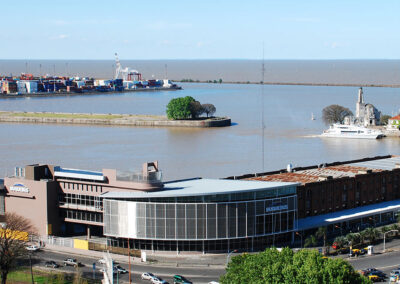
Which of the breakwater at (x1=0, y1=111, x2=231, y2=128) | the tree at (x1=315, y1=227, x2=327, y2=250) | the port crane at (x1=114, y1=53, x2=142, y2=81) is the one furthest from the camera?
the port crane at (x1=114, y1=53, x2=142, y2=81)

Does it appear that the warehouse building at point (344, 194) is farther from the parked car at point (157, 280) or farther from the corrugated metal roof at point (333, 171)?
the parked car at point (157, 280)

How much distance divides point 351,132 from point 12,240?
25285 millimetres

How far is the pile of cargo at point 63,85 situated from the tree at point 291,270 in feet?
197

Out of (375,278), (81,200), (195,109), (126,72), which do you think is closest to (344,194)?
(375,278)

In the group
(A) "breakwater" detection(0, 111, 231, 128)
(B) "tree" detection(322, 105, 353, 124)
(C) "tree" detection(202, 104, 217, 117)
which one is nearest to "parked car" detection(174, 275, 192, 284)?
(B) "tree" detection(322, 105, 353, 124)

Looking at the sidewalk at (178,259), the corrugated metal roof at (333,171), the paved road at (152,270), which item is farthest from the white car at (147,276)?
the corrugated metal roof at (333,171)

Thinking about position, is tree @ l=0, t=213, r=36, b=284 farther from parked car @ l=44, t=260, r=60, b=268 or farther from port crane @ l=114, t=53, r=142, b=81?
port crane @ l=114, t=53, r=142, b=81

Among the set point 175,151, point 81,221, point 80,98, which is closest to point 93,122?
point 175,151

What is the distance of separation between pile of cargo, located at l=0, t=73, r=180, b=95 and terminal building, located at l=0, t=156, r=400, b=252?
54408mm

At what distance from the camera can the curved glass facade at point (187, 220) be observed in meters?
13.4

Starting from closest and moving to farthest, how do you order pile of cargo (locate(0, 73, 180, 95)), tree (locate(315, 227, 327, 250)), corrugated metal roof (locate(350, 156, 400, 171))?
tree (locate(315, 227, 327, 250)), corrugated metal roof (locate(350, 156, 400, 171)), pile of cargo (locate(0, 73, 180, 95))

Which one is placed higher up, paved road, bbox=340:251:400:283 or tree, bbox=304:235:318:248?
tree, bbox=304:235:318:248

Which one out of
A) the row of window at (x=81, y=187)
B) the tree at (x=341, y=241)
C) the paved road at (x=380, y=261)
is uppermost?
the row of window at (x=81, y=187)

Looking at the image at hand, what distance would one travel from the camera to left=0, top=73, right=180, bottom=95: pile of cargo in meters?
68.5
